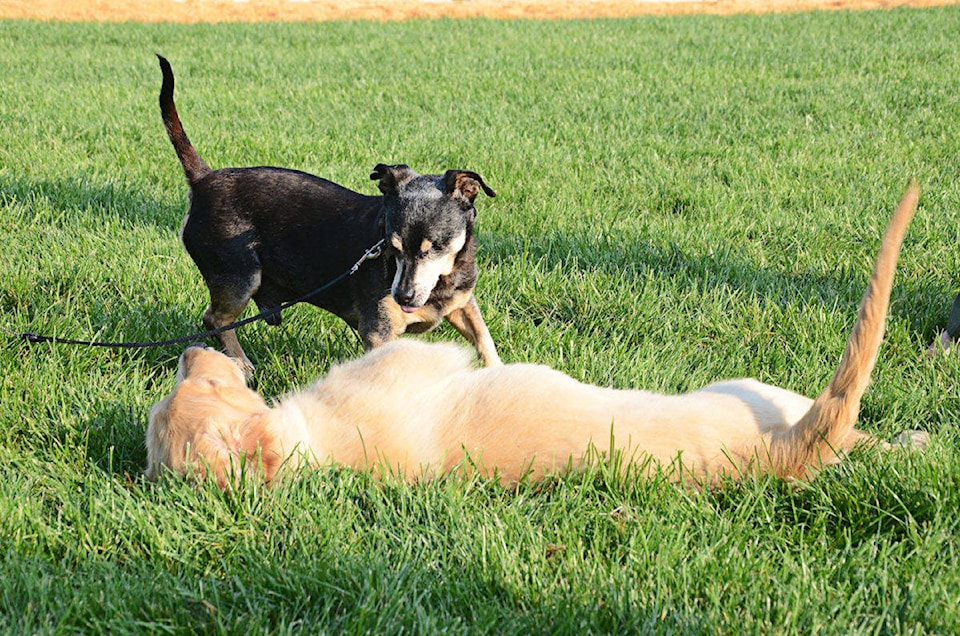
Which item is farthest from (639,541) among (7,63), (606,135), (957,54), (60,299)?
(7,63)

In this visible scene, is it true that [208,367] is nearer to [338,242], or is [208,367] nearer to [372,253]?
[372,253]

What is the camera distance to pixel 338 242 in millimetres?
4031

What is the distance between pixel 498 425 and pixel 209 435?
0.90 m

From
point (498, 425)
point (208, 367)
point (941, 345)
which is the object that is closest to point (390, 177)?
point (208, 367)

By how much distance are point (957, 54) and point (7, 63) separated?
15352 mm

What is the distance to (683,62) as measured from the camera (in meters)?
13.1

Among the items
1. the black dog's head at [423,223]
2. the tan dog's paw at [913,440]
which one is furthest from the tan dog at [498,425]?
the black dog's head at [423,223]

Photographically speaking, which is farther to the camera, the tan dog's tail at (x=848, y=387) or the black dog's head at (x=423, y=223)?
the black dog's head at (x=423, y=223)

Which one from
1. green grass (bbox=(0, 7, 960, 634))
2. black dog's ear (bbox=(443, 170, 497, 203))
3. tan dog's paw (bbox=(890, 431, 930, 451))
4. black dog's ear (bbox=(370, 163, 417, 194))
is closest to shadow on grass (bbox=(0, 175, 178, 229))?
green grass (bbox=(0, 7, 960, 634))

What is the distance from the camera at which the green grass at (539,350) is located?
7.16 ft

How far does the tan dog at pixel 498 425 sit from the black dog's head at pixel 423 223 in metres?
0.85

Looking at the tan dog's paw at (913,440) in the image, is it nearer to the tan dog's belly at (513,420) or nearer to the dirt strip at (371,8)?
the tan dog's belly at (513,420)

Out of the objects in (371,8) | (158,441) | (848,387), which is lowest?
(158,441)

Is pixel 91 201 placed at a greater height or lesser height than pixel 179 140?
lesser
